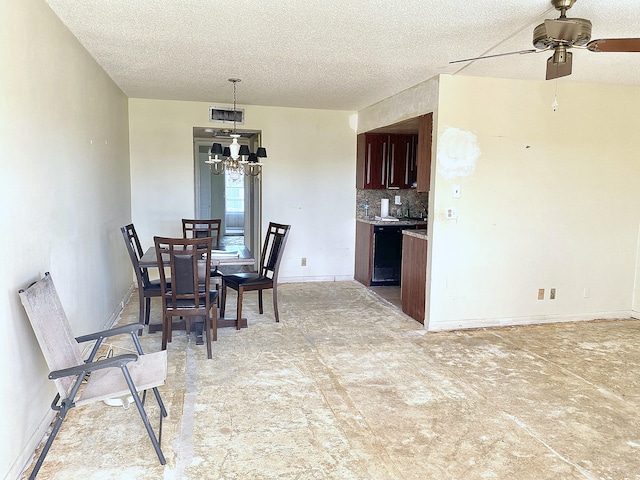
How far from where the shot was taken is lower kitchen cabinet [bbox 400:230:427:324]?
170 inches

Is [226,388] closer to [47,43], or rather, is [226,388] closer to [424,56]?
[47,43]

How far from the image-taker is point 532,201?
431cm

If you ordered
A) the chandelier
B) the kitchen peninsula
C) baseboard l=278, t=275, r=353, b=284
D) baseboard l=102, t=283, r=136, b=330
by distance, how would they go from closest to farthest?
baseboard l=102, t=283, r=136, b=330, the chandelier, the kitchen peninsula, baseboard l=278, t=275, r=353, b=284

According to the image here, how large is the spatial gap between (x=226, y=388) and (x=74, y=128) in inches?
79.0

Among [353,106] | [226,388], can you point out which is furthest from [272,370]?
[353,106]

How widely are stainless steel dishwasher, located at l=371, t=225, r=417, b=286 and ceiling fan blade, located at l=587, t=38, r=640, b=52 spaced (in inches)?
140

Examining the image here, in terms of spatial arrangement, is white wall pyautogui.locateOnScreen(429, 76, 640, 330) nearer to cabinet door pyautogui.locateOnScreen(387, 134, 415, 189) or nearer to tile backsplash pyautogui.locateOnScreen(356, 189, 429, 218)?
cabinet door pyautogui.locateOnScreen(387, 134, 415, 189)

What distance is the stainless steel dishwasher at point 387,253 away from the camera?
5.76 metres

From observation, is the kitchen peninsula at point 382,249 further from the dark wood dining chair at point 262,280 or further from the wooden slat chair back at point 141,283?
the wooden slat chair back at point 141,283

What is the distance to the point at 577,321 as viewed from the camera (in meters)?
4.56

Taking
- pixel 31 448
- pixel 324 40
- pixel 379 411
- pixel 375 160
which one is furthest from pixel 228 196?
pixel 31 448

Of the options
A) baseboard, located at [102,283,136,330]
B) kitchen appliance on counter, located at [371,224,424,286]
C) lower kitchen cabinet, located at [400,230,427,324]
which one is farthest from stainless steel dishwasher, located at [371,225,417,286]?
baseboard, located at [102,283,136,330]

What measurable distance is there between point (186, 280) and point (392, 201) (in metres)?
3.71

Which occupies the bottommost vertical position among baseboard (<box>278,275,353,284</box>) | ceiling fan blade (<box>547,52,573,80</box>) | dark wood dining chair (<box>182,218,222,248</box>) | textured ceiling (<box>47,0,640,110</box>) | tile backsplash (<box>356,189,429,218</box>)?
baseboard (<box>278,275,353,284</box>)
